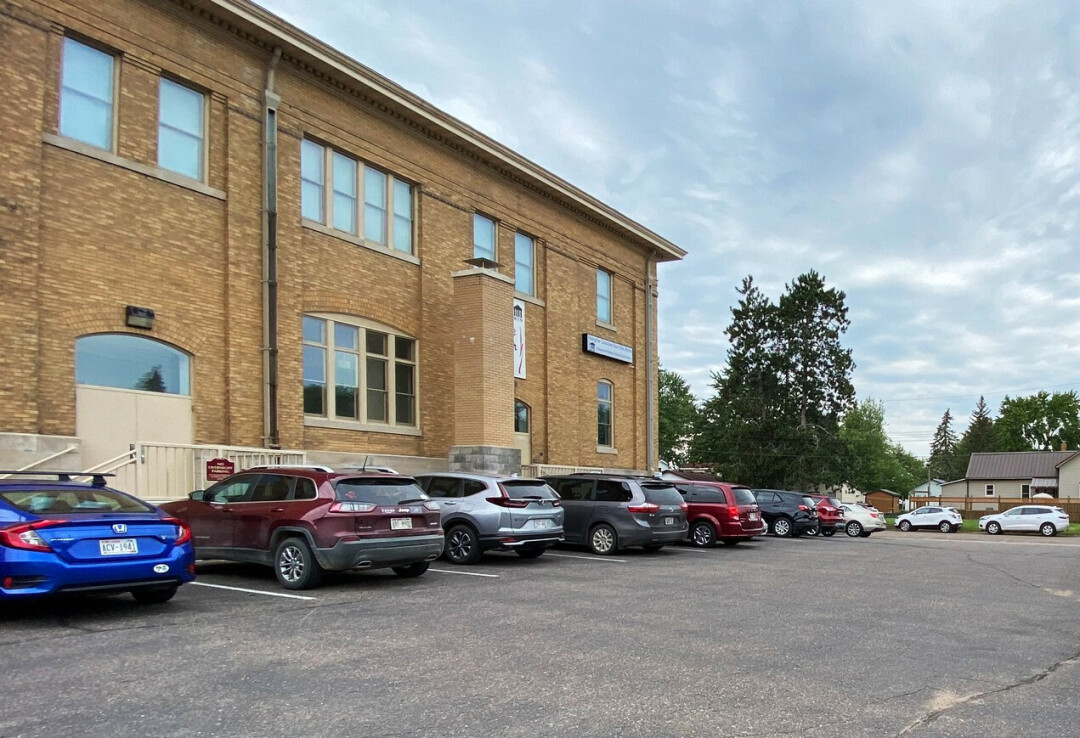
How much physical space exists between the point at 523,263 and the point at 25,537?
19.7 metres

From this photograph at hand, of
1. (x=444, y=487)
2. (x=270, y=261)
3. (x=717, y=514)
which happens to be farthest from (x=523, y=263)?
(x=444, y=487)

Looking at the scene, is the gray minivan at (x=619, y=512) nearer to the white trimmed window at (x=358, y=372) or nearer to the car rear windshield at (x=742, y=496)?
the car rear windshield at (x=742, y=496)

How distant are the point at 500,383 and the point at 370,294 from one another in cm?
402

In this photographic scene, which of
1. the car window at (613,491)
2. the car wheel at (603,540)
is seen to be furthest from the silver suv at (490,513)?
the car window at (613,491)

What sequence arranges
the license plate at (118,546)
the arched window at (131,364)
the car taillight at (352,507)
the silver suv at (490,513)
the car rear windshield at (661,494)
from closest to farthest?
the license plate at (118,546), the car taillight at (352,507), the silver suv at (490,513), the arched window at (131,364), the car rear windshield at (661,494)

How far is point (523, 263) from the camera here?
26828 mm

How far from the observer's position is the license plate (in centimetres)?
842

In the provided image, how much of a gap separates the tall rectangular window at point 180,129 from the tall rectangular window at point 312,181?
2.46 m

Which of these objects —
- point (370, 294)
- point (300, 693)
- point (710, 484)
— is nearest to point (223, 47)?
point (370, 294)

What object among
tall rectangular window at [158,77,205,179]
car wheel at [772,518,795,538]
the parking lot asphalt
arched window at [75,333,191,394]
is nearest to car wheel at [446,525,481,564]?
the parking lot asphalt

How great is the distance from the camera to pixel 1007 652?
799 centimetres

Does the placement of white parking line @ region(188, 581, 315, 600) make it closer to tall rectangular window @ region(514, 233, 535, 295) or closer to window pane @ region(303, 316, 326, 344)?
window pane @ region(303, 316, 326, 344)

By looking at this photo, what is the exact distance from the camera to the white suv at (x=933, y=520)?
148ft

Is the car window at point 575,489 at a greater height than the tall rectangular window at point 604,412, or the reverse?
the tall rectangular window at point 604,412
